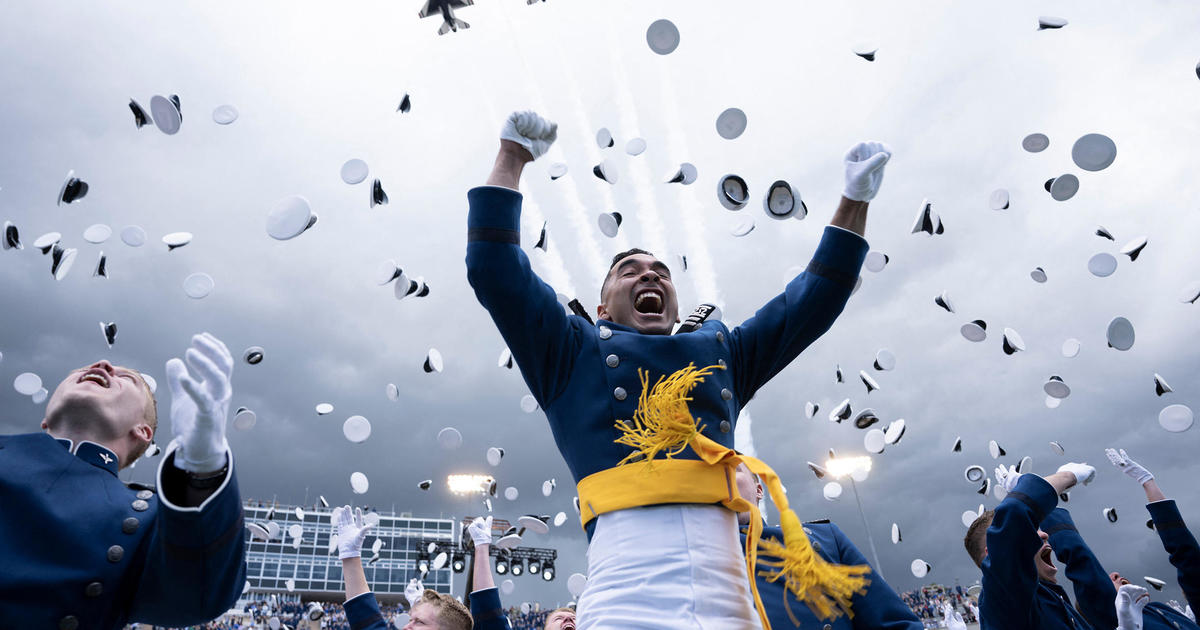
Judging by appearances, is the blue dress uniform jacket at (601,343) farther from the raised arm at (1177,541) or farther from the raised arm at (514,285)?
the raised arm at (1177,541)

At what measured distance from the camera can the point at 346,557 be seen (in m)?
5.70

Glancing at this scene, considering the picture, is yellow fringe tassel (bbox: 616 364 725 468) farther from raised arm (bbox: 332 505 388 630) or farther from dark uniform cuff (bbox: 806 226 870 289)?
raised arm (bbox: 332 505 388 630)

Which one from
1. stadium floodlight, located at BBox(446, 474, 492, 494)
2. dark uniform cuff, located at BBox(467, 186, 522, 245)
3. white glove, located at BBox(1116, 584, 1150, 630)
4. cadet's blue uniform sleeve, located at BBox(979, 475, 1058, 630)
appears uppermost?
stadium floodlight, located at BBox(446, 474, 492, 494)

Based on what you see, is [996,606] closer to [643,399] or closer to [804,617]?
[804,617]

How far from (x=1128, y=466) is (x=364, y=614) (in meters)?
6.95

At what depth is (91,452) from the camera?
2.55 metres

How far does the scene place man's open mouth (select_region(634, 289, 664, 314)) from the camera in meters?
3.00

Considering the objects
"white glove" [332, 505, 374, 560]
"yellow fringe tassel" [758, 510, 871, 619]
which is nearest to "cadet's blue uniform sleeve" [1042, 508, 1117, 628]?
"yellow fringe tassel" [758, 510, 871, 619]

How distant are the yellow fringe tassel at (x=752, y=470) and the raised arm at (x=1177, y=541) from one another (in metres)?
4.62

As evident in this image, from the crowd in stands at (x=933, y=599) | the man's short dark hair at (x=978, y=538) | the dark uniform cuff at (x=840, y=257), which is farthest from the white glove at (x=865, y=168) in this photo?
the crowd in stands at (x=933, y=599)

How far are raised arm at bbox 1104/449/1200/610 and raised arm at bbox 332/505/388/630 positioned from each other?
6.01 metres

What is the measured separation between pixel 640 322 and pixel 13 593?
7.55 feet

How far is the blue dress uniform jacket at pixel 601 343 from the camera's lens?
8.05ft

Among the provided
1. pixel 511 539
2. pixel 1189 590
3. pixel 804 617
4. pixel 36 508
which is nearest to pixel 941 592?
pixel 511 539
